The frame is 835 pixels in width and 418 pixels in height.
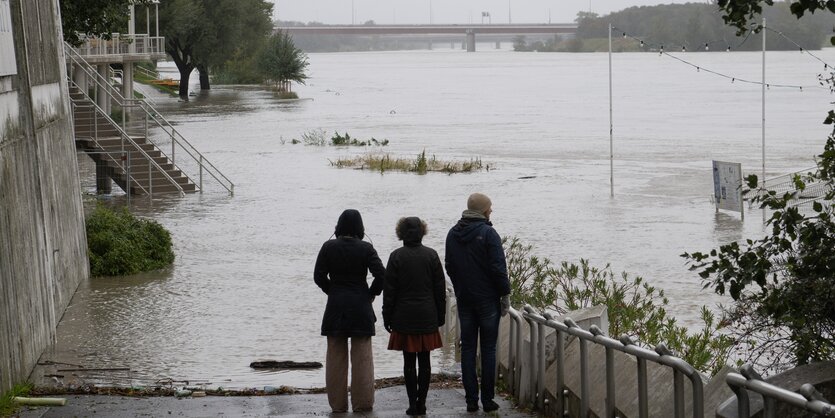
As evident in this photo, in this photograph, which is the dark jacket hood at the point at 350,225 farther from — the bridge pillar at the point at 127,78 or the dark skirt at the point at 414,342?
the bridge pillar at the point at 127,78

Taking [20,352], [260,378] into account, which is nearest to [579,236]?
[260,378]

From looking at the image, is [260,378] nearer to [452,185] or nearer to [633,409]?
[633,409]

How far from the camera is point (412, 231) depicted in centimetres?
887

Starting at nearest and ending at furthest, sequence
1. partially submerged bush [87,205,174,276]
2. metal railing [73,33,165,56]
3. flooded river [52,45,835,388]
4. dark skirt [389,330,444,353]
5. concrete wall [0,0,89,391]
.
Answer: dark skirt [389,330,444,353], concrete wall [0,0,89,391], flooded river [52,45,835,388], partially submerged bush [87,205,174,276], metal railing [73,33,165,56]

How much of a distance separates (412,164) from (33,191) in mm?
30191

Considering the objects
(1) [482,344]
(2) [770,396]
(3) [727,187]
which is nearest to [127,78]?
(3) [727,187]

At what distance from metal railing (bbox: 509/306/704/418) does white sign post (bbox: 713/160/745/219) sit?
20.0 metres

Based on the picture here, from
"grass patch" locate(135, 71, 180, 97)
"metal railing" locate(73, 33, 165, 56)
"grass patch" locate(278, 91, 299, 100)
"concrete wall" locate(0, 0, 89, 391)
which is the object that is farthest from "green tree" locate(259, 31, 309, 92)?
"concrete wall" locate(0, 0, 89, 391)

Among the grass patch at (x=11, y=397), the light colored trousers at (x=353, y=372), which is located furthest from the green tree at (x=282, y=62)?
the light colored trousers at (x=353, y=372)

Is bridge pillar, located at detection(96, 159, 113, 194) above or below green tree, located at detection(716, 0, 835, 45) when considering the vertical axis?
below

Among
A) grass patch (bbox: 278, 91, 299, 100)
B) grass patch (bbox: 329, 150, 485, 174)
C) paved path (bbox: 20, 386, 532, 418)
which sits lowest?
grass patch (bbox: 278, 91, 299, 100)

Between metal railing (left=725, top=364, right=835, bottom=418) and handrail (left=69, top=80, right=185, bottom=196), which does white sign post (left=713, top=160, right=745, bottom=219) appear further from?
metal railing (left=725, top=364, right=835, bottom=418)

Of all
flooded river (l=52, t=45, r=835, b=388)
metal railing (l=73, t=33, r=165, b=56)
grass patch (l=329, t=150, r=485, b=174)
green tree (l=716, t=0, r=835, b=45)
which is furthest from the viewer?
metal railing (l=73, t=33, r=165, b=56)

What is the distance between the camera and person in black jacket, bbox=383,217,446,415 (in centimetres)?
886
